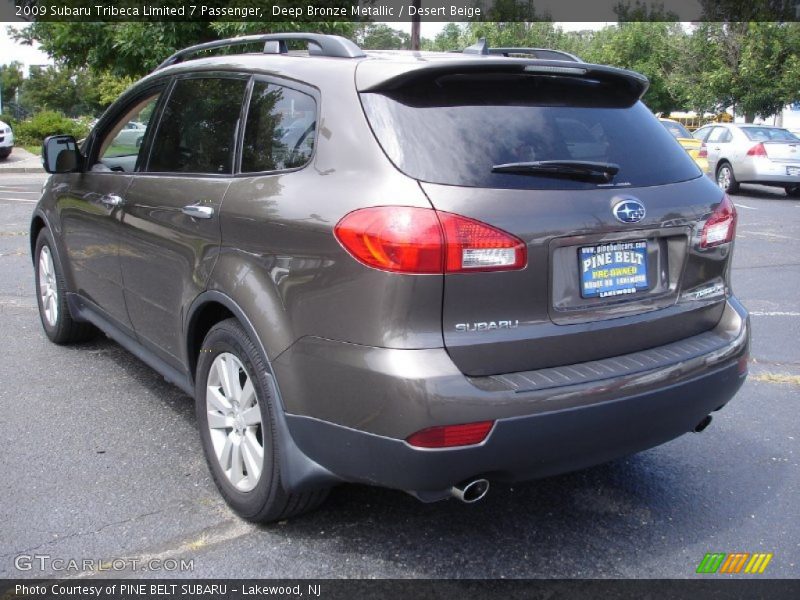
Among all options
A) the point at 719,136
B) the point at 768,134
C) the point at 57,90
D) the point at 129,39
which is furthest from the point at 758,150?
the point at 57,90

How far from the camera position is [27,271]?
806 cm

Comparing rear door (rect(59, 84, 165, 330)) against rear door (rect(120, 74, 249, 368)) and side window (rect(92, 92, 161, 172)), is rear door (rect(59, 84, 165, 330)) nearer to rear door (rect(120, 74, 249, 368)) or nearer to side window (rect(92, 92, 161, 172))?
side window (rect(92, 92, 161, 172))

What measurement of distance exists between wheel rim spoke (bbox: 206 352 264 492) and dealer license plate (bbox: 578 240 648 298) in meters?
1.25

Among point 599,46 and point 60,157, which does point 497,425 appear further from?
point 599,46

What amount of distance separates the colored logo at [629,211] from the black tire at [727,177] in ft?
52.6

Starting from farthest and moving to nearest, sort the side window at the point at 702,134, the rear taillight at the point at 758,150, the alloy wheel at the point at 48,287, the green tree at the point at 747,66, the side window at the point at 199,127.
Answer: the green tree at the point at 747,66
the side window at the point at 702,134
the rear taillight at the point at 758,150
the alloy wheel at the point at 48,287
the side window at the point at 199,127

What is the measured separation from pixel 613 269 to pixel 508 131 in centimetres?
59

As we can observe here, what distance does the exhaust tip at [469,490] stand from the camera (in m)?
2.60

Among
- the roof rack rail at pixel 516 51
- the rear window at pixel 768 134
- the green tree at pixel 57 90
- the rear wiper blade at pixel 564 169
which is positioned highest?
the roof rack rail at pixel 516 51

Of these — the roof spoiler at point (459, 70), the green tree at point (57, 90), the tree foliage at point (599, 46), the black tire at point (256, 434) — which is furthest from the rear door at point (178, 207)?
the green tree at point (57, 90)

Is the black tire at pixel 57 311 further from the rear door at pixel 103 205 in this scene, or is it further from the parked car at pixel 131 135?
the parked car at pixel 131 135

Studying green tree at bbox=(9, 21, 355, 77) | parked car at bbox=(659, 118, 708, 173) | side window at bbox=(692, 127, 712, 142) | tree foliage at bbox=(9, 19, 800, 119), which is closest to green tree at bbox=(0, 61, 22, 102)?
tree foliage at bbox=(9, 19, 800, 119)

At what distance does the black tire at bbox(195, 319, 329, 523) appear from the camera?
114 inches

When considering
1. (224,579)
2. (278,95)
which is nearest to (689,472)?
(224,579)
